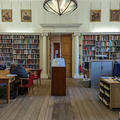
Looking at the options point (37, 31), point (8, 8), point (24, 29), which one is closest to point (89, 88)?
point (37, 31)

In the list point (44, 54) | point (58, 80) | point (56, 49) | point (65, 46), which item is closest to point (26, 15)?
point (44, 54)

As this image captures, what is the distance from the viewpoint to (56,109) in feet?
10.5

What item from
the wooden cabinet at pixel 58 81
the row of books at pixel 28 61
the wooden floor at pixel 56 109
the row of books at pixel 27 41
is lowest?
the wooden floor at pixel 56 109

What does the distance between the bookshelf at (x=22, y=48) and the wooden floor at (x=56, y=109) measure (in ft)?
12.3

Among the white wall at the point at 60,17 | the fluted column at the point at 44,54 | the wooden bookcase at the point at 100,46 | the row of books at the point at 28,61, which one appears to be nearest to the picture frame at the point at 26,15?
the white wall at the point at 60,17

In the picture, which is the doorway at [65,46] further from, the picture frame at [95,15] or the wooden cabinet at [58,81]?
the wooden cabinet at [58,81]

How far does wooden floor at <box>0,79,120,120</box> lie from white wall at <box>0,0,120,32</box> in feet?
16.0

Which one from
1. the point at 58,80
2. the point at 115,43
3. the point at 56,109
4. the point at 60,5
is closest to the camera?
the point at 56,109

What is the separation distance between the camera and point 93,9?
748 centimetres

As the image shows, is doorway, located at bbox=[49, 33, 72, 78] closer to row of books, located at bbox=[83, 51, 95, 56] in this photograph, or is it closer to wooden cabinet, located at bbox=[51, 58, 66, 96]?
row of books, located at bbox=[83, 51, 95, 56]

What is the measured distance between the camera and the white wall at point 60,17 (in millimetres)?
7461

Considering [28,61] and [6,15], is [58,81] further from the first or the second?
[6,15]

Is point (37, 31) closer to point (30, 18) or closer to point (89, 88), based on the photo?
point (30, 18)

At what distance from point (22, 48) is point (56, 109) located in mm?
5261
